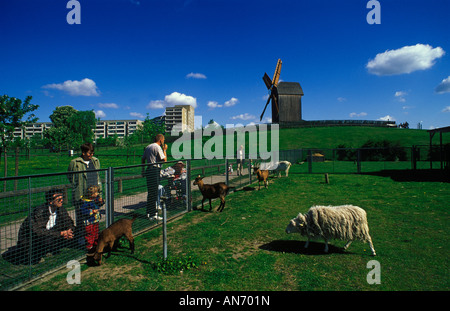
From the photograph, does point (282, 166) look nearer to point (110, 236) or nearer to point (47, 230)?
point (110, 236)

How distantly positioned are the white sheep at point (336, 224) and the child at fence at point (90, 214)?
4341mm

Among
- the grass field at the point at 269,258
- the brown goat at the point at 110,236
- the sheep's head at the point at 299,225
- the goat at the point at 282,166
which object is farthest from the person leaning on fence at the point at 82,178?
the goat at the point at 282,166

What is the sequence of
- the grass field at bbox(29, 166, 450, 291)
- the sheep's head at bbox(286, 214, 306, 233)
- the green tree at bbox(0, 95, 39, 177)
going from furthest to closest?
1. the green tree at bbox(0, 95, 39, 177)
2. the sheep's head at bbox(286, 214, 306, 233)
3. the grass field at bbox(29, 166, 450, 291)

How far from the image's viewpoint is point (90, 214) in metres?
4.75

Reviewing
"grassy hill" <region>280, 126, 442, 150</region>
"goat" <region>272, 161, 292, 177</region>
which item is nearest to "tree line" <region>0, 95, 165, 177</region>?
"goat" <region>272, 161, 292, 177</region>

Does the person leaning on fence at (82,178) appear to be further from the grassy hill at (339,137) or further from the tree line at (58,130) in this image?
the grassy hill at (339,137)

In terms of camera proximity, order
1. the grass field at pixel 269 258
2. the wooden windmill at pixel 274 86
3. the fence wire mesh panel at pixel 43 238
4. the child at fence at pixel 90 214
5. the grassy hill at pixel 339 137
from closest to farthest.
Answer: the grass field at pixel 269 258
the fence wire mesh panel at pixel 43 238
the child at fence at pixel 90 214
the grassy hill at pixel 339 137
the wooden windmill at pixel 274 86

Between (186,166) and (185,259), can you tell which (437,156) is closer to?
(186,166)

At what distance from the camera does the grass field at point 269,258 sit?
363 centimetres

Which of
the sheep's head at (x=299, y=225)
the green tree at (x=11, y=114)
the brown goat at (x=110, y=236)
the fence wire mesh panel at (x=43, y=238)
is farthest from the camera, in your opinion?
the green tree at (x=11, y=114)

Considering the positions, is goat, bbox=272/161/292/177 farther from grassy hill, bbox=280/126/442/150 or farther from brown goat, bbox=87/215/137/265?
grassy hill, bbox=280/126/442/150

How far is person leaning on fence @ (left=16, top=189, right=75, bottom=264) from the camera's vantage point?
4039mm

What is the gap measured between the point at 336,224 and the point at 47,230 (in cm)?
559

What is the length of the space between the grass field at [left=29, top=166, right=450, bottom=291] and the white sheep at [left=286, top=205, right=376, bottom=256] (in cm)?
35
